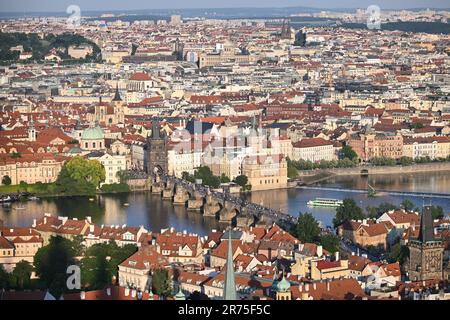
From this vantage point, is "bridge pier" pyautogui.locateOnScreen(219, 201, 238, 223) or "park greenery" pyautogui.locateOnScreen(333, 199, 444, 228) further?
"bridge pier" pyautogui.locateOnScreen(219, 201, 238, 223)

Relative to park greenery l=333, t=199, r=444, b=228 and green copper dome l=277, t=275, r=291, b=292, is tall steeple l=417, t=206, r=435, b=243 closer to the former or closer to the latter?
green copper dome l=277, t=275, r=291, b=292

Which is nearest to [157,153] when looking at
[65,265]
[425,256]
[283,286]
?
[65,265]

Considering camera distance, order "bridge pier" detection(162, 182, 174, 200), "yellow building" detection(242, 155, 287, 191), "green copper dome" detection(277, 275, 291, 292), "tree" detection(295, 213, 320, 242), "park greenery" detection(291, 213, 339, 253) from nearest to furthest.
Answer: "green copper dome" detection(277, 275, 291, 292)
"park greenery" detection(291, 213, 339, 253)
"tree" detection(295, 213, 320, 242)
"bridge pier" detection(162, 182, 174, 200)
"yellow building" detection(242, 155, 287, 191)

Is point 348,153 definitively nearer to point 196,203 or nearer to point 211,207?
point 196,203

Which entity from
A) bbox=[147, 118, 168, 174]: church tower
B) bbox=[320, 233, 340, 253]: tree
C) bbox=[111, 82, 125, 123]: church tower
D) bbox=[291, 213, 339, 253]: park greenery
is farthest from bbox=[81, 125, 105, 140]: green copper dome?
bbox=[320, 233, 340, 253]: tree

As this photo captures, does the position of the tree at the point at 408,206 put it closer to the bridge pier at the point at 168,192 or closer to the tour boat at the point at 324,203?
the tour boat at the point at 324,203

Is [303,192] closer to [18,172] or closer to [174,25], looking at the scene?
[18,172]
